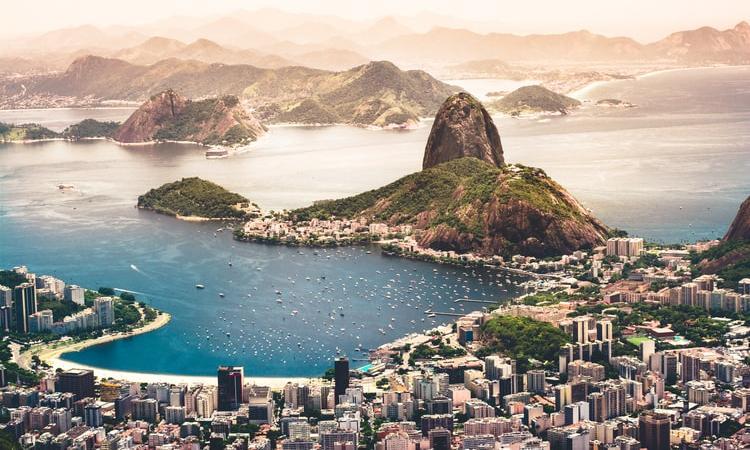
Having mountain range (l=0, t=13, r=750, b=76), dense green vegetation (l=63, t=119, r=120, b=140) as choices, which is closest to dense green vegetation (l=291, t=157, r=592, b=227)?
dense green vegetation (l=63, t=119, r=120, b=140)

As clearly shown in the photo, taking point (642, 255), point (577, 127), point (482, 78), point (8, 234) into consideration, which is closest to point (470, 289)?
point (642, 255)

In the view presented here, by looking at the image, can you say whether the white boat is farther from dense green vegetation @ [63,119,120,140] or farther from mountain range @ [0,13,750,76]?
mountain range @ [0,13,750,76]

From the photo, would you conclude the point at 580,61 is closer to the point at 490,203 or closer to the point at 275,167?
the point at 275,167

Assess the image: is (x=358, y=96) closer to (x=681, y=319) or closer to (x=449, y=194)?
(x=449, y=194)

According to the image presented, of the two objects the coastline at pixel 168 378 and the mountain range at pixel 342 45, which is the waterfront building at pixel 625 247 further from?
the mountain range at pixel 342 45

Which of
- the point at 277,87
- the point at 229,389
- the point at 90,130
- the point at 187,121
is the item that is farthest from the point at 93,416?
the point at 277,87

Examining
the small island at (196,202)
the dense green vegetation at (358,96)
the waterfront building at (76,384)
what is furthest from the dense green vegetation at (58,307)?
the dense green vegetation at (358,96)

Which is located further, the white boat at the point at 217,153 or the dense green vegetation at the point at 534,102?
the dense green vegetation at the point at 534,102
